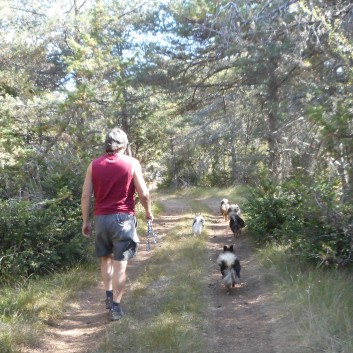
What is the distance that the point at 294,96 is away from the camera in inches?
381

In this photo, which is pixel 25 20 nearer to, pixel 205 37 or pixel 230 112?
pixel 205 37

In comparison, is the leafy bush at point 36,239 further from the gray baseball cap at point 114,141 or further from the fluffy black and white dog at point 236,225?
the fluffy black and white dog at point 236,225

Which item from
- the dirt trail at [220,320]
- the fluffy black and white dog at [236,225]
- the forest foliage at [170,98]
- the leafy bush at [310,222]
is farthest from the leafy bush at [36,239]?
the fluffy black and white dog at [236,225]

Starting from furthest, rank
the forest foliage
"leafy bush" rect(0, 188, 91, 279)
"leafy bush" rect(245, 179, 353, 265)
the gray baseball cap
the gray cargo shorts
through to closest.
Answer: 1. "leafy bush" rect(0, 188, 91, 279)
2. the forest foliage
3. "leafy bush" rect(245, 179, 353, 265)
4. the gray baseball cap
5. the gray cargo shorts

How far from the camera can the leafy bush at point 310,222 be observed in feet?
17.4

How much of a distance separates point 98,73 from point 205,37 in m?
5.19

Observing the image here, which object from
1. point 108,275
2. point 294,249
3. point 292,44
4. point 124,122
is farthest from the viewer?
point 124,122

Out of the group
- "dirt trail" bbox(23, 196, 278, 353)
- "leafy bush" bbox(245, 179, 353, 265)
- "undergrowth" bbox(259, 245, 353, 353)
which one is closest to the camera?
"undergrowth" bbox(259, 245, 353, 353)

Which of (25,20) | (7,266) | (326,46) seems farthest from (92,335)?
(25,20)

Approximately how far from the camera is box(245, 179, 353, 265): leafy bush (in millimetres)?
5312

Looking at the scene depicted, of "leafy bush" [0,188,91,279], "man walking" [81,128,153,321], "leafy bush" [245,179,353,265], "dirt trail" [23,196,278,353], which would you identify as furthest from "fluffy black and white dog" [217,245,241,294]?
"leafy bush" [0,188,91,279]

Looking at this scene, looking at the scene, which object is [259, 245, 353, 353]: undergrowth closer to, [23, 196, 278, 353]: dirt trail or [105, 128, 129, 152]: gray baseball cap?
[23, 196, 278, 353]: dirt trail

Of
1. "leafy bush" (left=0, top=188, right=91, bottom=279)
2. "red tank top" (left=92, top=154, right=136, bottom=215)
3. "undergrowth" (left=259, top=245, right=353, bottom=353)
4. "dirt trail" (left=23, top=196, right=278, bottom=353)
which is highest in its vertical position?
"red tank top" (left=92, top=154, right=136, bottom=215)

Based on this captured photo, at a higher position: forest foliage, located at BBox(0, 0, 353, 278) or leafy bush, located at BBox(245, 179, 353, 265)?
forest foliage, located at BBox(0, 0, 353, 278)
